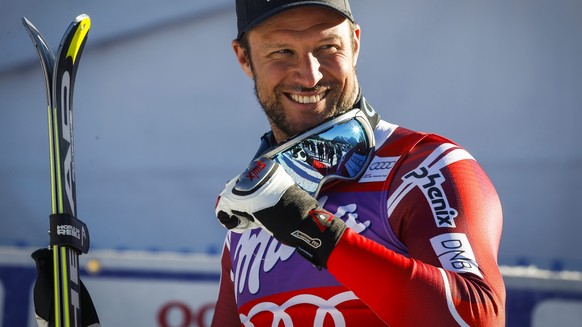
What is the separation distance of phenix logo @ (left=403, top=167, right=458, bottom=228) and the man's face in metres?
0.34

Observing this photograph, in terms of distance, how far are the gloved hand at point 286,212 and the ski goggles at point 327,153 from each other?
251mm

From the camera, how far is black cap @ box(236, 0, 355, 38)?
2078mm

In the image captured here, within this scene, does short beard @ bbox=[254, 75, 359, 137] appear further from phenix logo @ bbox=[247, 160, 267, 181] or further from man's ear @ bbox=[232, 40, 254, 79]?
phenix logo @ bbox=[247, 160, 267, 181]

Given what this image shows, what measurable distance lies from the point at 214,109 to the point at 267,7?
2040mm

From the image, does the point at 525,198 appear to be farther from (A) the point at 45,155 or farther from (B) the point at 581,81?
(A) the point at 45,155

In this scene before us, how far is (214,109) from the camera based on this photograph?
13.5 feet

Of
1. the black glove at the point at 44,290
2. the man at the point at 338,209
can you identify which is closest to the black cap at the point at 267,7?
the man at the point at 338,209

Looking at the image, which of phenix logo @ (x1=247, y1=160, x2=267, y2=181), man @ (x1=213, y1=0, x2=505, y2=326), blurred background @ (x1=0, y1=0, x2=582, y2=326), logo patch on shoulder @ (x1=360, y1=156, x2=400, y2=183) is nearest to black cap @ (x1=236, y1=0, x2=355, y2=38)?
man @ (x1=213, y1=0, x2=505, y2=326)

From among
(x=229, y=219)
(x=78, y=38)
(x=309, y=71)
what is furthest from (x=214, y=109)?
(x=229, y=219)

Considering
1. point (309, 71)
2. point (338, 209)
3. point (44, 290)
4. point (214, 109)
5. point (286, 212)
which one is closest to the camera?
point (286, 212)

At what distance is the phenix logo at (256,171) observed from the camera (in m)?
1.74

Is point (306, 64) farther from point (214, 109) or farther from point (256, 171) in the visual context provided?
point (214, 109)

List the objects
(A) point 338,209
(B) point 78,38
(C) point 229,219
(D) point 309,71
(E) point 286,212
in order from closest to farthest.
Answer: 1. (E) point 286,212
2. (C) point 229,219
3. (A) point 338,209
4. (D) point 309,71
5. (B) point 78,38

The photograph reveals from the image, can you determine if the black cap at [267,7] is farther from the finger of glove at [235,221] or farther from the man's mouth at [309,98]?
the finger of glove at [235,221]
